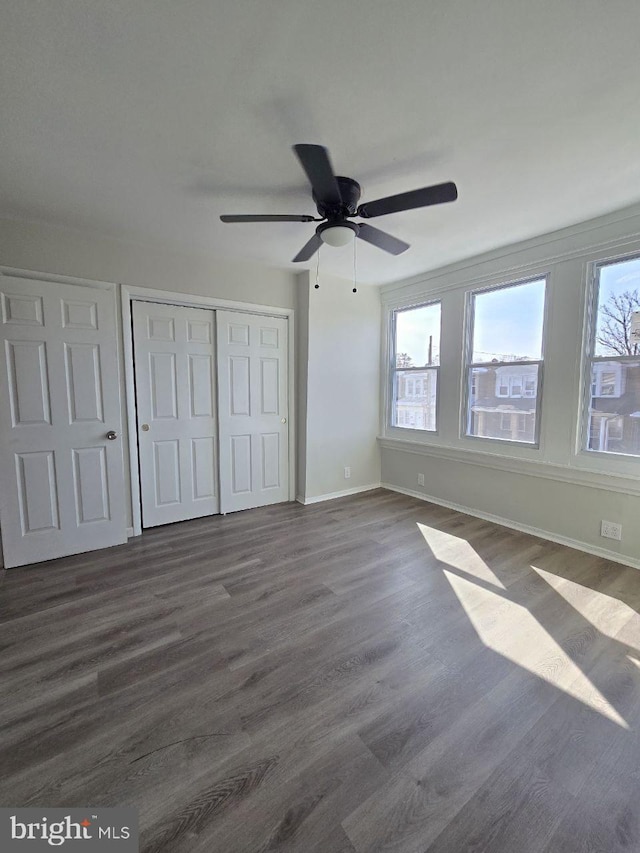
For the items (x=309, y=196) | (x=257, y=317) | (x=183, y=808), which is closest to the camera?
(x=183, y=808)

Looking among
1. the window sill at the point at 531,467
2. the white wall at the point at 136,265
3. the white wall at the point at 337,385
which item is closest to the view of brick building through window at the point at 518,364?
the window sill at the point at 531,467

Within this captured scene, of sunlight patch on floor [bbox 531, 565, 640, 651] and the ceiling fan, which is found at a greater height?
the ceiling fan

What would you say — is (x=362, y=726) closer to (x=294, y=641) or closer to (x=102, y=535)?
(x=294, y=641)

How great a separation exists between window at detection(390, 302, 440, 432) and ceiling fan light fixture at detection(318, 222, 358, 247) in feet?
7.32

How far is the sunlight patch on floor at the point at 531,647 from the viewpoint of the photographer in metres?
1.59

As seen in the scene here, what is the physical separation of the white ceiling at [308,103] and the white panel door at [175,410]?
3.21ft

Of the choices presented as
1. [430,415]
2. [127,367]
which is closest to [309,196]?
[127,367]

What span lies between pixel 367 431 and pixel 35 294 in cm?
354

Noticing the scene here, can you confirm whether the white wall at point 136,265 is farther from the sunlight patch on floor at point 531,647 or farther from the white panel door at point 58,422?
the sunlight patch on floor at point 531,647

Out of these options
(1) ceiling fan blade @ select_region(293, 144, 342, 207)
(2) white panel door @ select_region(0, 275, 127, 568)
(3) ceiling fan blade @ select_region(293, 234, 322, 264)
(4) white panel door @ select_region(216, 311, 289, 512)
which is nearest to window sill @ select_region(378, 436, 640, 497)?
(4) white panel door @ select_region(216, 311, 289, 512)

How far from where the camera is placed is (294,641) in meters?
1.93

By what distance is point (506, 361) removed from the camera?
134 inches

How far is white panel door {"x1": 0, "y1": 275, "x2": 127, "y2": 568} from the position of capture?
2.68 meters

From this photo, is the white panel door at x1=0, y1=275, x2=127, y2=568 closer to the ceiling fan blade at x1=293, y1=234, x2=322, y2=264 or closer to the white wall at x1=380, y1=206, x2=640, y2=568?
the ceiling fan blade at x1=293, y1=234, x2=322, y2=264
